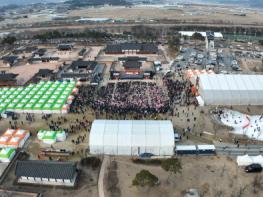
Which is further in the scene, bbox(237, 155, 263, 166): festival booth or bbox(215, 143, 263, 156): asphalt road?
bbox(215, 143, 263, 156): asphalt road

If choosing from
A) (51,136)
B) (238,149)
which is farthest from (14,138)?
(238,149)

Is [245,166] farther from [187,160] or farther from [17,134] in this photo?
[17,134]

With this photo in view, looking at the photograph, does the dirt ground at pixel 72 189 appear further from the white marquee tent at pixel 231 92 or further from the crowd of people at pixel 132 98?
the white marquee tent at pixel 231 92

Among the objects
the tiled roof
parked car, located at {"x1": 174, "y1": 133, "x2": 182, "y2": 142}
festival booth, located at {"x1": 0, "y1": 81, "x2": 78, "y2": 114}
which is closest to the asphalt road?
parked car, located at {"x1": 174, "y1": 133, "x2": 182, "y2": 142}

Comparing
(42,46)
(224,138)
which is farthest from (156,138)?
(42,46)

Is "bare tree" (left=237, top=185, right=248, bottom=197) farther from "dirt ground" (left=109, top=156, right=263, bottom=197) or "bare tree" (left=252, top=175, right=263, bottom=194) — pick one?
"bare tree" (left=252, top=175, right=263, bottom=194)
